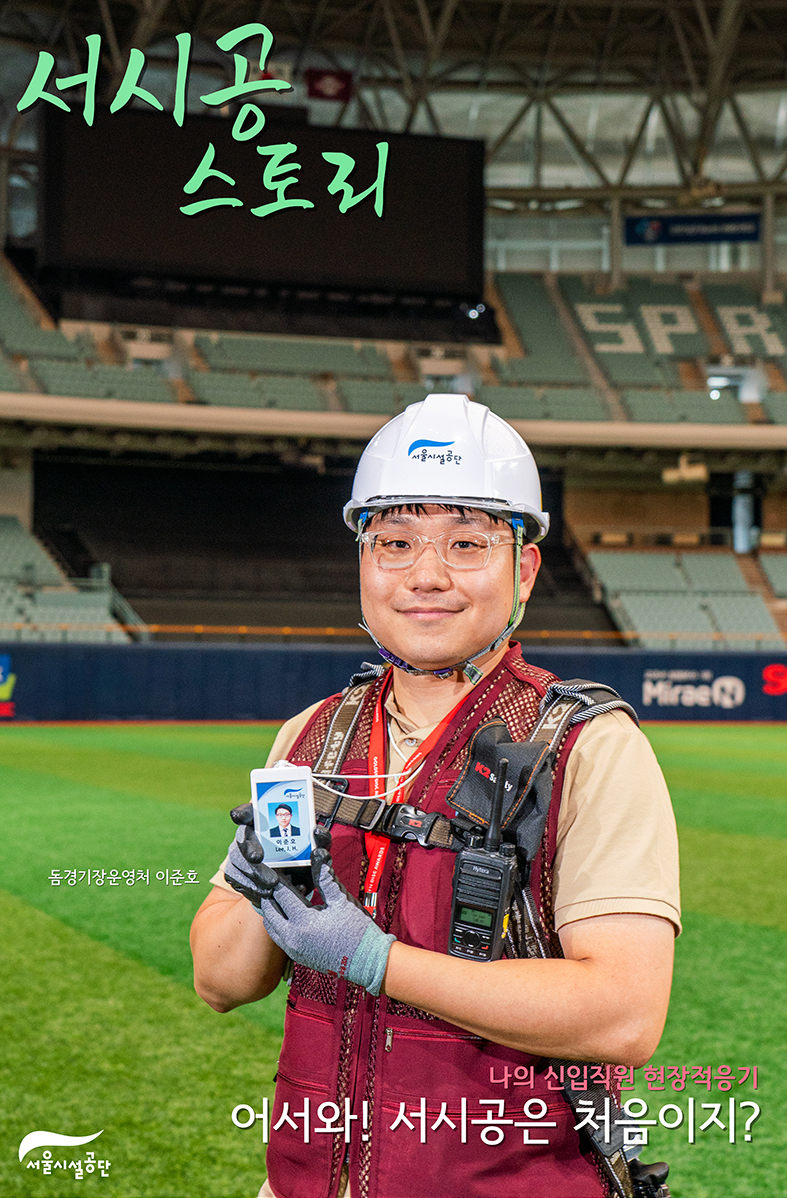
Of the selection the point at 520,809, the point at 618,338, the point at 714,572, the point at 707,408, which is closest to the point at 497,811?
the point at 520,809

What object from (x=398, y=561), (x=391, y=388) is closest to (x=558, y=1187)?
(x=398, y=561)

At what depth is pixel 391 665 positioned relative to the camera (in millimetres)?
1966

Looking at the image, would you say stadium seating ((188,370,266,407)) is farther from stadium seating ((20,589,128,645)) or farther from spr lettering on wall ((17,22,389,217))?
spr lettering on wall ((17,22,389,217))

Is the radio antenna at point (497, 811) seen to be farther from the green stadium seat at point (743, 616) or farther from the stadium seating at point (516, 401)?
the stadium seating at point (516, 401)

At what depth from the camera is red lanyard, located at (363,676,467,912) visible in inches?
67.2

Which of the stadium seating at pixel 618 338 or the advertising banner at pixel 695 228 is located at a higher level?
the advertising banner at pixel 695 228

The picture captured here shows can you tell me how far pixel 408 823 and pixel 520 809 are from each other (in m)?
0.17

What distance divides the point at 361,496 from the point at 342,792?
0.49 m

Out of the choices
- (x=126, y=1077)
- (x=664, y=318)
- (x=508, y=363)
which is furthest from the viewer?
(x=664, y=318)

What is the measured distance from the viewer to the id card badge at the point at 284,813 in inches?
57.6

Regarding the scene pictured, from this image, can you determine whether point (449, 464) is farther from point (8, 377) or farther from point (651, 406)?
point (651, 406)

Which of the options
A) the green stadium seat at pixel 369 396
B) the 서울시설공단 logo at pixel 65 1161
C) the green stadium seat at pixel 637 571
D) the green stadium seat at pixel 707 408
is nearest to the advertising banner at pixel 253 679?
the green stadium seat at pixel 637 571

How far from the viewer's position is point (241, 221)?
27.3 meters

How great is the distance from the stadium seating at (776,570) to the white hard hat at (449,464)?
3070 cm
